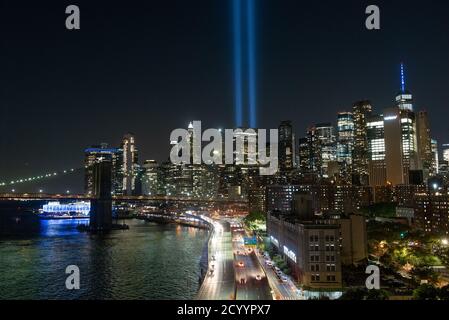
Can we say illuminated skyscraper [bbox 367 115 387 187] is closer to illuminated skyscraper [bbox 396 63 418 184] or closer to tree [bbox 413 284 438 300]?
illuminated skyscraper [bbox 396 63 418 184]

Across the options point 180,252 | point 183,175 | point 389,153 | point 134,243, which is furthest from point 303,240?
point 183,175

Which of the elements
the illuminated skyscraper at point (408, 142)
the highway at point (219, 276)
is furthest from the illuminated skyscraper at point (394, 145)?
the highway at point (219, 276)

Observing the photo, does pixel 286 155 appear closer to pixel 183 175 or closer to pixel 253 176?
pixel 253 176

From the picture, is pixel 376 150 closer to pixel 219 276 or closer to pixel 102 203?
pixel 102 203

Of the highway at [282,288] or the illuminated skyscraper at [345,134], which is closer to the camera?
the highway at [282,288]

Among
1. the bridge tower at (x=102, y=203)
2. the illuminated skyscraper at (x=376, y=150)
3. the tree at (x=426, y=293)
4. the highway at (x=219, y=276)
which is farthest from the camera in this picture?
the illuminated skyscraper at (x=376, y=150)

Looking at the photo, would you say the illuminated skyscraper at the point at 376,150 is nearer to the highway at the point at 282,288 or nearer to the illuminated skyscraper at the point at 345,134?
the illuminated skyscraper at the point at 345,134

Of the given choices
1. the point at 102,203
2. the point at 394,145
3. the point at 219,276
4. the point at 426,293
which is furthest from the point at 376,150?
the point at 426,293
